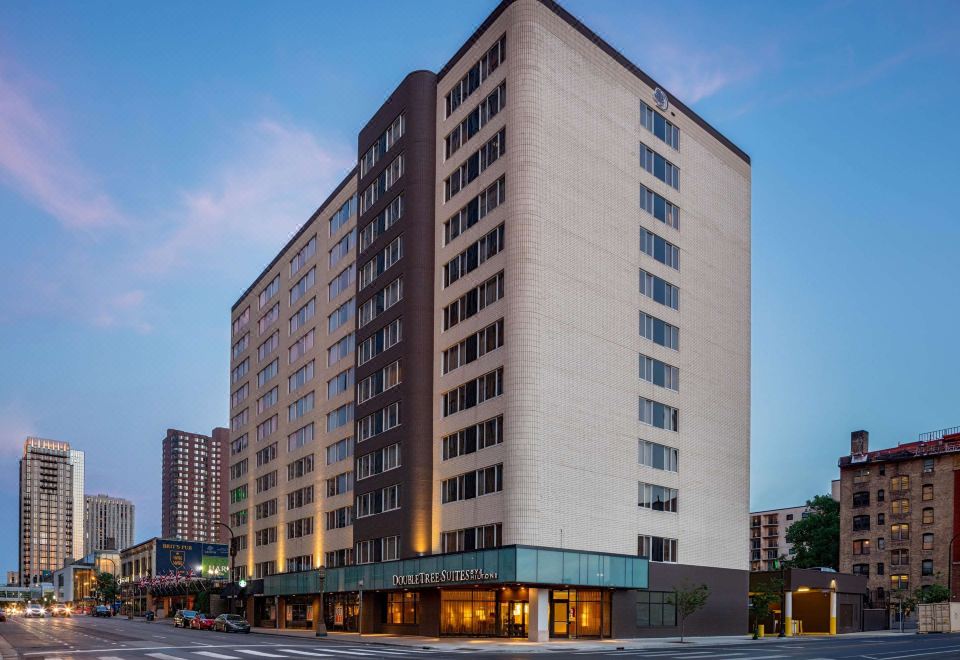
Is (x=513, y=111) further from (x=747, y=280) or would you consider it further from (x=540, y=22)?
(x=747, y=280)

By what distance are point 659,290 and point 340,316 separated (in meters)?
34.1

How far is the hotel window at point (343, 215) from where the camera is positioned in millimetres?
92719

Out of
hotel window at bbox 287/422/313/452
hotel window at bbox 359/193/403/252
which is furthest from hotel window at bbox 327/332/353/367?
hotel window at bbox 359/193/403/252

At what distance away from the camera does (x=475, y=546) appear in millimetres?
63188

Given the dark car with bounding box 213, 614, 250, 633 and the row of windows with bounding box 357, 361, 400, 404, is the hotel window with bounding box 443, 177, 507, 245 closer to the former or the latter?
the row of windows with bounding box 357, 361, 400, 404

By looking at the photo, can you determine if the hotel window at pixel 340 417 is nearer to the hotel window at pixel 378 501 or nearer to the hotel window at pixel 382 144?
the hotel window at pixel 378 501

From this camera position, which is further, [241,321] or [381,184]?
[241,321]

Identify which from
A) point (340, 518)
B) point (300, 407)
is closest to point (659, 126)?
point (340, 518)

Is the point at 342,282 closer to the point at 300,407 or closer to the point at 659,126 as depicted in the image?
the point at 300,407

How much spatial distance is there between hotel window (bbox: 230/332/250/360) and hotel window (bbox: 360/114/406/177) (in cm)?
4690

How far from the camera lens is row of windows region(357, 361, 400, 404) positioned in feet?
246

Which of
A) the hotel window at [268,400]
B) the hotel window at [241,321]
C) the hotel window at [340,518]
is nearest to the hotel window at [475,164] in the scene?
the hotel window at [340,518]

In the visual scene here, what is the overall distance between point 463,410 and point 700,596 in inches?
798

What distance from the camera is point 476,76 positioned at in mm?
70500
